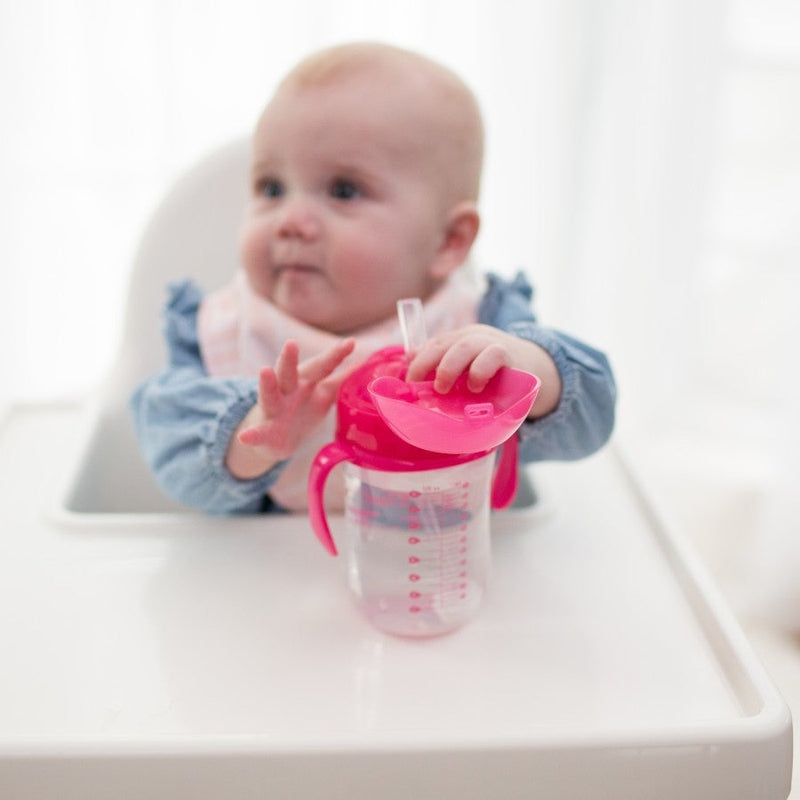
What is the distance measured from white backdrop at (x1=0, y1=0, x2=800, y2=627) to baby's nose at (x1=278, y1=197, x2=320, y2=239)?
58 cm

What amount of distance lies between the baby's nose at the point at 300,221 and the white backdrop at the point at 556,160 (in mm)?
579

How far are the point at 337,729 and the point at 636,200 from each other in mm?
1080

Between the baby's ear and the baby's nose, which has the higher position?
the baby's nose

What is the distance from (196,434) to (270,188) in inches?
8.6

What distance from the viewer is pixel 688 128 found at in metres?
1.37

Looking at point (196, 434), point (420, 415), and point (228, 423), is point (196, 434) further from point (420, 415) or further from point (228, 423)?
point (420, 415)

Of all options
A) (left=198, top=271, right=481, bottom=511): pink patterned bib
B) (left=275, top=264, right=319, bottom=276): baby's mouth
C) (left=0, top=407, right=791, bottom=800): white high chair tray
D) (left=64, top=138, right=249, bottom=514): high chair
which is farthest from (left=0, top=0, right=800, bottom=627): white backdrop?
(left=0, top=407, right=791, bottom=800): white high chair tray

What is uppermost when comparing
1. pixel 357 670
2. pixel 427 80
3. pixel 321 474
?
pixel 427 80

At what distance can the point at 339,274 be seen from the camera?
75 centimetres

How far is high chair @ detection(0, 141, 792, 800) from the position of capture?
Result: 486 mm

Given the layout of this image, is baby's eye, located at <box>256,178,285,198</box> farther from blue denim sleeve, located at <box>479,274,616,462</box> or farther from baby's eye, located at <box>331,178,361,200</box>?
blue denim sleeve, located at <box>479,274,616,462</box>

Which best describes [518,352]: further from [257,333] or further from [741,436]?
[741,436]

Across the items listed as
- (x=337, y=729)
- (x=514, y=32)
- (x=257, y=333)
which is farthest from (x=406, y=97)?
(x=514, y=32)

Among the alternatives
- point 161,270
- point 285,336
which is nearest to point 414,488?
point 285,336
